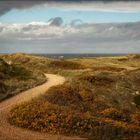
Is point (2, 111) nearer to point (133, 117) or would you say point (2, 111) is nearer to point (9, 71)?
point (133, 117)

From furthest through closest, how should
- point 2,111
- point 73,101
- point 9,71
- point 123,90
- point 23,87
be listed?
point 9,71 → point 123,90 → point 23,87 → point 73,101 → point 2,111

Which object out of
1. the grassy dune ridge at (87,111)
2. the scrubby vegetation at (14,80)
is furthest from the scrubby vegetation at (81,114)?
the scrubby vegetation at (14,80)

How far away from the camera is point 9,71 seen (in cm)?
6134

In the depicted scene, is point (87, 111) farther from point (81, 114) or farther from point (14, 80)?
point (14, 80)

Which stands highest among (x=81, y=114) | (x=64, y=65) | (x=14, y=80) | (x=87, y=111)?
(x=81, y=114)

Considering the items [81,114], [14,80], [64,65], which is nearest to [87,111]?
[81,114]

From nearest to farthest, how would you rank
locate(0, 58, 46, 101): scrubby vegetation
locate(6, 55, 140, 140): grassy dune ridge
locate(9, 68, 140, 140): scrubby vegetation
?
locate(9, 68, 140, 140): scrubby vegetation
locate(6, 55, 140, 140): grassy dune ridge
locate(0, 58, 46, 101): scrubby vegetation

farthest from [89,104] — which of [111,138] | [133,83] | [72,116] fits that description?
[133,83]

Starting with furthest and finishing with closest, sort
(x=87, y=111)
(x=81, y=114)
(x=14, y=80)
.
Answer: (x=14, y=80) < (x=87, y=111) < (x=81, y=114)

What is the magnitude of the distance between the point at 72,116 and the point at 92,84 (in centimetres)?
2035

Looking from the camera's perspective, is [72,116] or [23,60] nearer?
[72,116]

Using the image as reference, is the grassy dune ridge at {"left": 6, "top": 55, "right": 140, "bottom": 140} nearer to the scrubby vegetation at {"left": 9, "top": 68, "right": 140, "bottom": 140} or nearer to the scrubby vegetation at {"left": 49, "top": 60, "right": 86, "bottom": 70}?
the scrubby vegetation at {"left": 9, "top": 68, "right": 140, "bottom": 140}

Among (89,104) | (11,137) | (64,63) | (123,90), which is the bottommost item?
(64,63)

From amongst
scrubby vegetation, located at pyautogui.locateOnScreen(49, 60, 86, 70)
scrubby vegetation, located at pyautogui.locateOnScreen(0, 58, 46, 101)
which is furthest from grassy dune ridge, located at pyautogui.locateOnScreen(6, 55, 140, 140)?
scrubby vegetation, located at pyautogui.locateOnScreen(49, 60, 86, 70)
